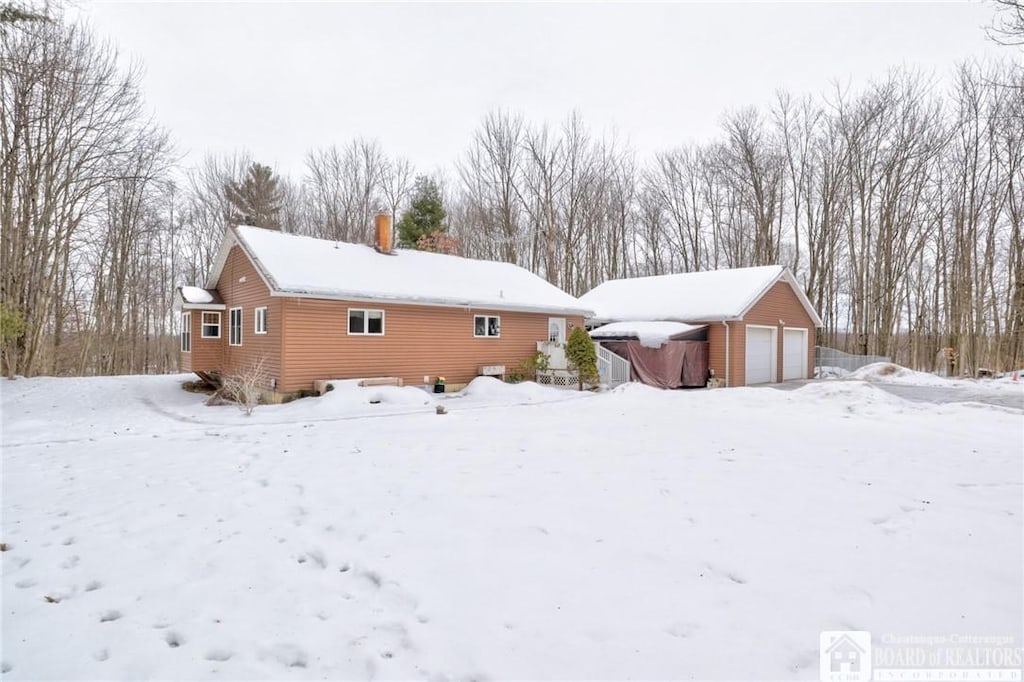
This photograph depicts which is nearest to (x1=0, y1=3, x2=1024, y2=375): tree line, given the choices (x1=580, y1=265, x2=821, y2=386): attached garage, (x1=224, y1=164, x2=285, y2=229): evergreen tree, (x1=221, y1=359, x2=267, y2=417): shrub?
(x1=224, y1=164, x2=285, y2=229): evergreen tree

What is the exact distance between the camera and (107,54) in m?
16.2

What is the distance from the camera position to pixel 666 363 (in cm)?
1712

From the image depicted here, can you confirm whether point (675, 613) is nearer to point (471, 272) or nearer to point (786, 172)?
point (471, 272)

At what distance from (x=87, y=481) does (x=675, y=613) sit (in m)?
6.15

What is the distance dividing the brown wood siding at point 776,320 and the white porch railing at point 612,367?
4.01m

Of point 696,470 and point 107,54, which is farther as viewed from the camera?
point 107,54

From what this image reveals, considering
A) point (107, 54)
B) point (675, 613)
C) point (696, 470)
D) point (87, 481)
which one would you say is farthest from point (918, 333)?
point (107, 54)

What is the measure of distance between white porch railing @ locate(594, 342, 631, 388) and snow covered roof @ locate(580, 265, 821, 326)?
137 inches

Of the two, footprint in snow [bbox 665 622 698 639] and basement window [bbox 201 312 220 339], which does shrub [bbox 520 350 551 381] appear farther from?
footprint in snow [bbox 665 622 698 639]

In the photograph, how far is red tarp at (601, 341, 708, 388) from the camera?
56.1 ft

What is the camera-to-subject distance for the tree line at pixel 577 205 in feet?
53.2

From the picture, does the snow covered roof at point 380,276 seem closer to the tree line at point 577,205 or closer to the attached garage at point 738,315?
the attached garage at point 738,315

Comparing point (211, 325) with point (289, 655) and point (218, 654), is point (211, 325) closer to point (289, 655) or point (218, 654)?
point (218, 654)

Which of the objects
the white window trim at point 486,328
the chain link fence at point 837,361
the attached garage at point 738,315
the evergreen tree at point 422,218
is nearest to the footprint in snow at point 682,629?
the white window trim at point 486,328
